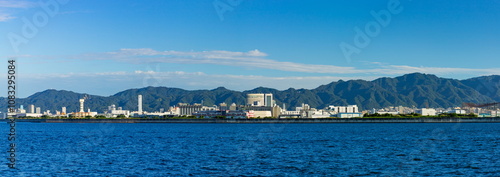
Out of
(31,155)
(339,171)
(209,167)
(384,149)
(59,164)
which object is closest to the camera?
(339,171)

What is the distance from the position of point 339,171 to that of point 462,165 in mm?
10273

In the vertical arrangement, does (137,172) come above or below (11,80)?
below

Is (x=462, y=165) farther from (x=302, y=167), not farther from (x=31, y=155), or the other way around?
(x=31, y=155)

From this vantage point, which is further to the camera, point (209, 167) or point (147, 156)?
point (147, 156)

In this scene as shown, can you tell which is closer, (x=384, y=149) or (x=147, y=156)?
(x=147, y=156)

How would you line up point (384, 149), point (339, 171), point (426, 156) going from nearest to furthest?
1. point (339, 171)
2. point (426, 156)
3. point (384, 149)

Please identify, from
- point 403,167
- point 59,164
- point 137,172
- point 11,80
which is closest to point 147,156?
point 59,164

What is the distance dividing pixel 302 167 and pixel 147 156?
16295mm

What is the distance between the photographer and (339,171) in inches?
1601

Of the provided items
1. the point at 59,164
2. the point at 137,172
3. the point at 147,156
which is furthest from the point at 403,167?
the point at 59,164

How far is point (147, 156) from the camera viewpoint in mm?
52719

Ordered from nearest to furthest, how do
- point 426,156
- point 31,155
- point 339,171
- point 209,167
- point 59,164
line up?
point 339,171, point 209,167, point 59,164, point 426,156, point 31,155

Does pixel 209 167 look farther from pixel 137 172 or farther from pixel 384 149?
pixel 384 149

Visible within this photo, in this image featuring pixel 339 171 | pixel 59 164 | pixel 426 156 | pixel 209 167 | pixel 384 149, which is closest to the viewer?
pixel 339 171
